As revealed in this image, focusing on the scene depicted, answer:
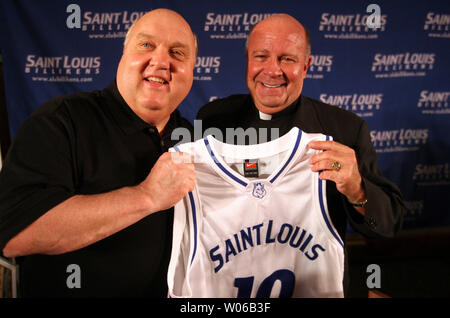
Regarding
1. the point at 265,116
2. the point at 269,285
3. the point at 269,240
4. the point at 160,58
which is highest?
the point at 160,58

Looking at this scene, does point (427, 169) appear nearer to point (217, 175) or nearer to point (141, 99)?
point (217, 175)

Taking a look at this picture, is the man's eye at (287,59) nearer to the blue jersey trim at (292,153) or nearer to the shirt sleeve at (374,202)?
the blue jersey trim at (292,153)

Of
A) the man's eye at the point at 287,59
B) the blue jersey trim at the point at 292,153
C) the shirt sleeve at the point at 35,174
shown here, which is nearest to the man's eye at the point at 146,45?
the shirt sleeve at the point at 35,174

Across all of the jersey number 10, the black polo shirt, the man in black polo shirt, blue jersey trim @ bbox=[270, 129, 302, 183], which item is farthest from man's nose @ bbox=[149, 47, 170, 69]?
the jersey number 10

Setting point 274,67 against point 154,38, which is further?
point 274,67

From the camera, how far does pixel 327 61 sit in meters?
1.76

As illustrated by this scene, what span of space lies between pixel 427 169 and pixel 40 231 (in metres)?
2.35

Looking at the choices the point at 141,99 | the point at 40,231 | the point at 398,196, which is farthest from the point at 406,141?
the point at 40,231

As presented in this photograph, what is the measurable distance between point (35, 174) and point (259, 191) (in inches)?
26.6

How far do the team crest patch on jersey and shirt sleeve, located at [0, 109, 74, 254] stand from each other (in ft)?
1.86

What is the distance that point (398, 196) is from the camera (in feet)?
3.97

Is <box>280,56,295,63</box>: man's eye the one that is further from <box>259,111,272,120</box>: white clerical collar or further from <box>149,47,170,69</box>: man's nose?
<box>149,47,170,69</box>: man's nose

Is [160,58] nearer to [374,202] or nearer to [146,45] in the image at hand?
[146,45]

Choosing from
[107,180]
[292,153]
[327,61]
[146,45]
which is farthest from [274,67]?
[327,61]
